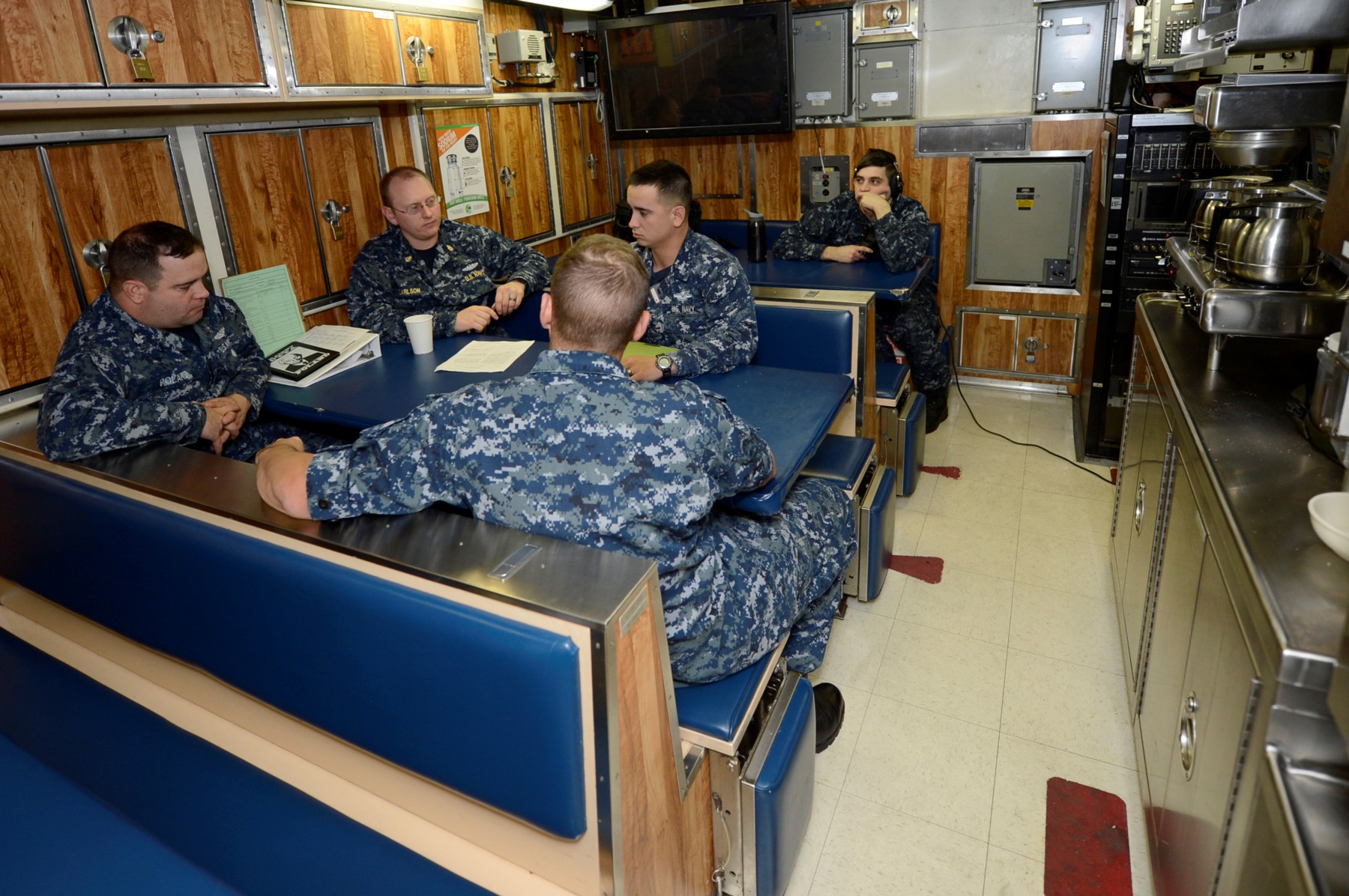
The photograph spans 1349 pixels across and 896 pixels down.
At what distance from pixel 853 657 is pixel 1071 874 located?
0.85 m

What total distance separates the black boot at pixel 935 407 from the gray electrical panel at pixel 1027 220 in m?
0.89

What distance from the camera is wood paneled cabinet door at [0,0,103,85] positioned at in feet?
5.94

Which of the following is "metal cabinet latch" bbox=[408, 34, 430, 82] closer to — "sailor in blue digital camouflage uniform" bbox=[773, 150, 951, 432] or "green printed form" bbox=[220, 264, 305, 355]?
"green printed form" bbox=[220, 264, 305, 355]

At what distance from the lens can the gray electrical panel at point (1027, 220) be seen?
4.21 m

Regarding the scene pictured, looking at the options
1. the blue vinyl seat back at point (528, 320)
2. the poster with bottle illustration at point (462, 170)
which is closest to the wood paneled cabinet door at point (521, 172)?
the poster with bottle illustration at point (462, 170)

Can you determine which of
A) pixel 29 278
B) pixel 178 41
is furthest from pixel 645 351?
pixel 29 278

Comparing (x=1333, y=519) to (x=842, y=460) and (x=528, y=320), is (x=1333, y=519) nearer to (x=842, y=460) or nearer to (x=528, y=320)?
(x=842, y=460)

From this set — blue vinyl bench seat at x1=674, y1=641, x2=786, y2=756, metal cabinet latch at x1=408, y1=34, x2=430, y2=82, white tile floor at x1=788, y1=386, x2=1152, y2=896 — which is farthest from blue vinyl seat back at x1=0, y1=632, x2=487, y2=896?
metal cabinet latch at x1=408, y1=34, x2=430, y2=82

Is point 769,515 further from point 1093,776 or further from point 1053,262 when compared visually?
point 1053,262

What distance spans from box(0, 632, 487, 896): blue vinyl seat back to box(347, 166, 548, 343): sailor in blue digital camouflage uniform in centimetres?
154

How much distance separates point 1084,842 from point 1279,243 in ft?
4.57

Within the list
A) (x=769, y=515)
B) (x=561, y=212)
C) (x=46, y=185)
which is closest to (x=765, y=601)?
(x=769, y=515)

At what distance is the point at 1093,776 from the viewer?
2.02m

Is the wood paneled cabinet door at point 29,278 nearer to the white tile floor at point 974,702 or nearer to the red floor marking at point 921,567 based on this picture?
the white tile floor at point 974,702
